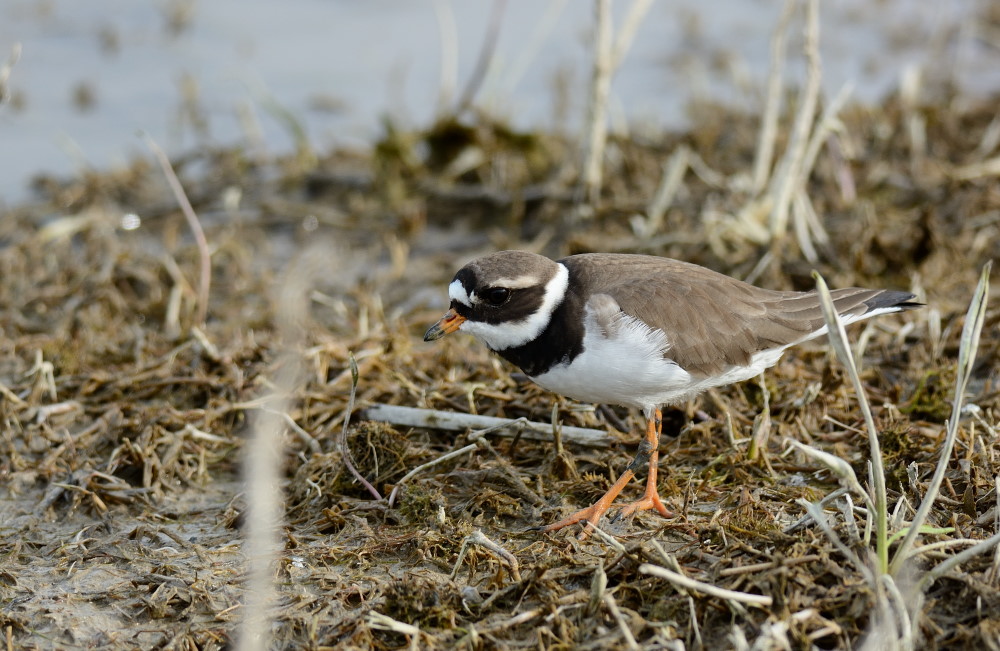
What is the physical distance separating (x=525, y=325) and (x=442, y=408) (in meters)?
0.98

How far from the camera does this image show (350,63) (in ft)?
40.3

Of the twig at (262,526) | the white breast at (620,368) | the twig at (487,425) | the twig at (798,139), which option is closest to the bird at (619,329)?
the white breast at (620,368)

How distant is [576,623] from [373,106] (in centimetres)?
864

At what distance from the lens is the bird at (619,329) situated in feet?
15.6

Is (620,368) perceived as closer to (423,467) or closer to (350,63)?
(423,467)

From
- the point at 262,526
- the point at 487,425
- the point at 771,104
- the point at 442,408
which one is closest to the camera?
the point at 262,526

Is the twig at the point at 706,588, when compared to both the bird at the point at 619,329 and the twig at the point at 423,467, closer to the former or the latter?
the bird at the point at 619,329

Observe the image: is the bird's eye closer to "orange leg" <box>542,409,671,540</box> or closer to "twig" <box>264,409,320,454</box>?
"orange leg" <box>542,409,671,540</box>

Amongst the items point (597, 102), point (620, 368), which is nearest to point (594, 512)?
point (620, 368)

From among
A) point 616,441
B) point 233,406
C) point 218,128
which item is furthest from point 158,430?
point 218,128

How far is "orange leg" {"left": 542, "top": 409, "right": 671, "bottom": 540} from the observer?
15.4 feet

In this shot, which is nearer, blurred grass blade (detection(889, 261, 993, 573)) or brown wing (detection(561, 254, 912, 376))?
blurred grass blade (detection(889, 261, 993, 573))

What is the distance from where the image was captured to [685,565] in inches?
164

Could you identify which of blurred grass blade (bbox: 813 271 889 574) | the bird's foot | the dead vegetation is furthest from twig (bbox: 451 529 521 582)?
blurred grass blade (bbox: 813 271 889 574)
